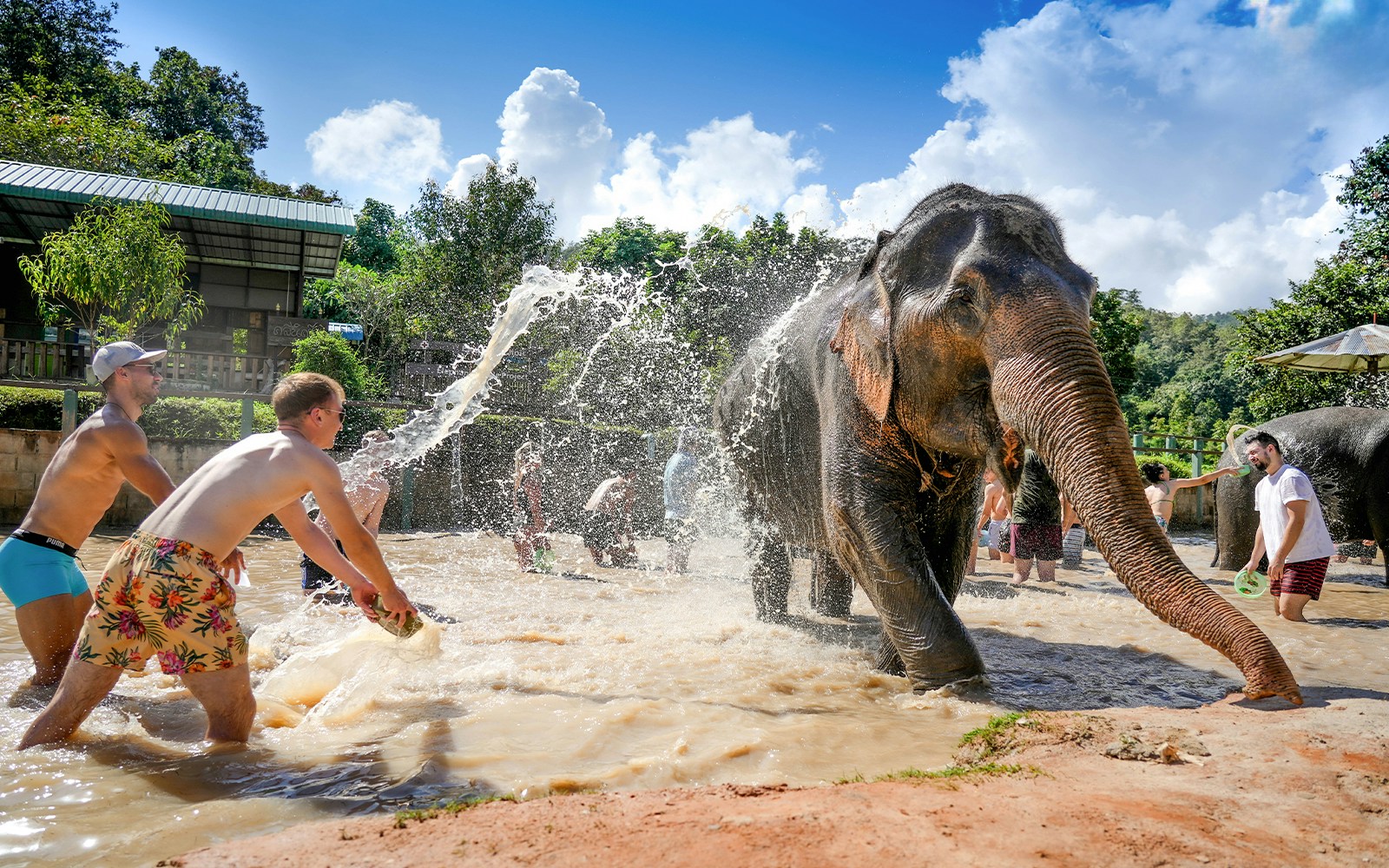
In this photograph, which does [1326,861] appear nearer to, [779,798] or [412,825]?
[779,798]

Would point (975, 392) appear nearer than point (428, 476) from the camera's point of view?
Yes

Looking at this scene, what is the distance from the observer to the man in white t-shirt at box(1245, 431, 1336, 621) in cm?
674

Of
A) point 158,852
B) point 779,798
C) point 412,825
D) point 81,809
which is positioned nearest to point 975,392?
point 779,798

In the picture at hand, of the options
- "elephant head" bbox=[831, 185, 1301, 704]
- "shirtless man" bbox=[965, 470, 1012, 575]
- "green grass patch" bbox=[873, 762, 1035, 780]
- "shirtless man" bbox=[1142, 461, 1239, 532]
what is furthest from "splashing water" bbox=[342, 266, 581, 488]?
"shirtless man" bbox=[1142, 461, 1239, 532]

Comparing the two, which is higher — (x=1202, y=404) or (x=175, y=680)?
(x=1202, y=404)

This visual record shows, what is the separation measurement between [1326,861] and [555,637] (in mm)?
4376

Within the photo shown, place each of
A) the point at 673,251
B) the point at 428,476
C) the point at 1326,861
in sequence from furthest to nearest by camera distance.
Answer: the point at 673,251 → the point at 428,476 → the point at 1326,861

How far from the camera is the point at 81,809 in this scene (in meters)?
2.73

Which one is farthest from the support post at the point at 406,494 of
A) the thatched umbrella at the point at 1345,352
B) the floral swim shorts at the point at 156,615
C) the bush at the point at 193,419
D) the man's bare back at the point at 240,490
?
the thatched umbrella at the point at 1345,352

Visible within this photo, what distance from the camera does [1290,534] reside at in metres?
6.71

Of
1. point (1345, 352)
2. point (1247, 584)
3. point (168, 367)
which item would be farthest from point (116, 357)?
point (168, 367)

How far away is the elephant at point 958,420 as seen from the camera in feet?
10.6

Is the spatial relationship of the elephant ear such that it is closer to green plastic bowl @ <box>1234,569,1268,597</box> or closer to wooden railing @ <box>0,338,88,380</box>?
green plastic bowl @ <box>1234,569,1268,597</box>

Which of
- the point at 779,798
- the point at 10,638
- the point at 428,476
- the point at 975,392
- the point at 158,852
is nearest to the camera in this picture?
the point at 158,852
